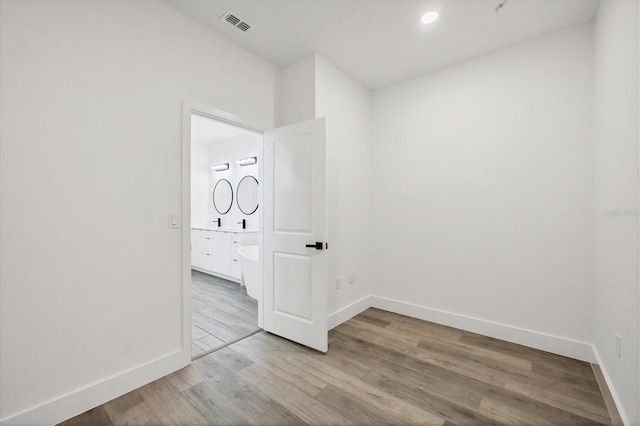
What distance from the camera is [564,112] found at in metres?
2.41

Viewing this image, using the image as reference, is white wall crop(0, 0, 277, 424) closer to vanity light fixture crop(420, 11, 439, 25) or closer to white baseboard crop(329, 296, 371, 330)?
white baseboard crop(329, 296, 371, 330)

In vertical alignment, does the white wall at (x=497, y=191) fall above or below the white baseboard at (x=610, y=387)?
above

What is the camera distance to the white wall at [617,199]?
1398mm

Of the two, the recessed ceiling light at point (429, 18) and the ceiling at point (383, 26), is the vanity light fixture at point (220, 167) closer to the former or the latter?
the ceiling at point (383, 26)

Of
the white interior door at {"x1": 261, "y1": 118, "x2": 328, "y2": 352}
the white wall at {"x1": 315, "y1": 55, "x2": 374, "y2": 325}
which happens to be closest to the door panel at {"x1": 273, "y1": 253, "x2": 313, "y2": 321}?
the white interior door at {"x1": 261, "y1": 118, "x2": 328, "y2": 352}

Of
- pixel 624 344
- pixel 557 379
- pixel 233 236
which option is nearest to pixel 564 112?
pixel 624 344

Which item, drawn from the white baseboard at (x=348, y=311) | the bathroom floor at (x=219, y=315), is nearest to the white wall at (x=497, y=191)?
the white baseboard at (x=348, y=311)

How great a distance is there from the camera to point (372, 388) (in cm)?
194

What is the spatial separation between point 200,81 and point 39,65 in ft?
3.23

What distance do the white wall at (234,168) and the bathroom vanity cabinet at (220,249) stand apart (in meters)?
0.52

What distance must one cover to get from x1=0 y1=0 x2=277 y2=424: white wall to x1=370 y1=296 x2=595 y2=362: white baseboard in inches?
95.3

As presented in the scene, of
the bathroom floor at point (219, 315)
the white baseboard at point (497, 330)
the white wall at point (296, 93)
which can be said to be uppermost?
the white wall at point (296, 93)

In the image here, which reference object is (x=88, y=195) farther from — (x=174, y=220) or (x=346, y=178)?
(x=346, y=178)

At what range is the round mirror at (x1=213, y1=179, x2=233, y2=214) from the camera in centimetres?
582
